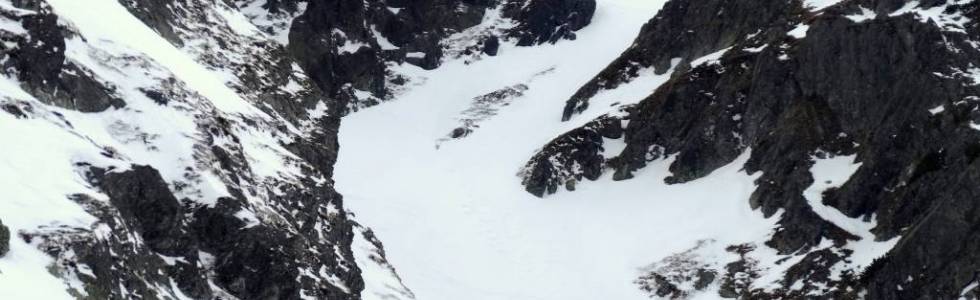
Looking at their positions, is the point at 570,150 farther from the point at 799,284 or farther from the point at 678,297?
the point at 799,284

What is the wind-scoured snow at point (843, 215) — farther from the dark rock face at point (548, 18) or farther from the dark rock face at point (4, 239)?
the dark rock face at point (548, 18)

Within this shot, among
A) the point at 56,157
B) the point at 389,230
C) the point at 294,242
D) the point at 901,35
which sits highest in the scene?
the point at 901,35

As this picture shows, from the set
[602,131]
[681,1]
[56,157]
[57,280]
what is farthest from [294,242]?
[681,1]

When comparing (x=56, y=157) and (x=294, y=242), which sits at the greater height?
(x=56, y=157)

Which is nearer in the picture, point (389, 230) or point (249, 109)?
point (249, 109)

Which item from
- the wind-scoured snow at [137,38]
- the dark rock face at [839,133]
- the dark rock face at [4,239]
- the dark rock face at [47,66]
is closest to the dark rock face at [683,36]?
the dark rock face at [839,133]

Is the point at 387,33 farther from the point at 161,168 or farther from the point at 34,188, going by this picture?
the point at 34,188
